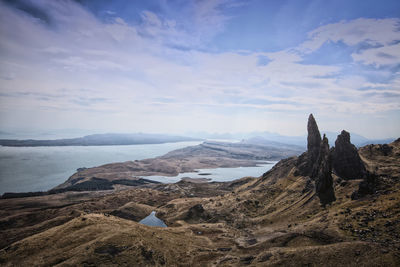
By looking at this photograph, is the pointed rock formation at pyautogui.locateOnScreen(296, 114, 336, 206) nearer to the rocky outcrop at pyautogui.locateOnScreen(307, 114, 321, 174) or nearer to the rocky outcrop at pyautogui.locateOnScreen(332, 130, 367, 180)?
the rocky outcrop at pyautogui.locateOnScreen(307, 114, 321, 174)

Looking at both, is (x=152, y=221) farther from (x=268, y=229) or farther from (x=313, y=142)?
(x=313, y=142)

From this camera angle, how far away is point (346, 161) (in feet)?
280

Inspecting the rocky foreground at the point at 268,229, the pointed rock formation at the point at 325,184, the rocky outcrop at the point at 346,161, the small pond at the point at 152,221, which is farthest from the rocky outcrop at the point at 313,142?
the small pond at the point at 152,221

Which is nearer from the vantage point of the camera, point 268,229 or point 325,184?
point 268,229

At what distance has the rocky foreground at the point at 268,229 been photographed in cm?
4394

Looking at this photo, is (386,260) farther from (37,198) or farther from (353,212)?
(37,198)

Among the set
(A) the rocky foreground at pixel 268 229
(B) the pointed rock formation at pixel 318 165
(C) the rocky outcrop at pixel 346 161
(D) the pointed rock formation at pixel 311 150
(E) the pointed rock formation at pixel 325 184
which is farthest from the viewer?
(D) the pointed rock formation at pixel 311 150

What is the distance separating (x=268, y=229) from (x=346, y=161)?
4437 cm

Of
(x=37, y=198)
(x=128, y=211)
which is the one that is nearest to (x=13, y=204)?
(x=37, y=198)

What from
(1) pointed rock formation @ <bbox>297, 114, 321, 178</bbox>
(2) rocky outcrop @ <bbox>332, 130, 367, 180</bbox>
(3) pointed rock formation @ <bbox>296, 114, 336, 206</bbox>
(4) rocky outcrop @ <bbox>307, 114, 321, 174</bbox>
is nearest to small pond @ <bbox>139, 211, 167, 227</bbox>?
(3) pointed rock formation @ <bbox>296, 114, 336, 206</bbox>

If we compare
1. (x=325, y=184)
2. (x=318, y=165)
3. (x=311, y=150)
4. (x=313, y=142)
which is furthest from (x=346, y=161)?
(x=325, y=184)

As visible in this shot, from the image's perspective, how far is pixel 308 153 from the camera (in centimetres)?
10394

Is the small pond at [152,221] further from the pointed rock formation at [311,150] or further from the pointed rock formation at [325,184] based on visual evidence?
the pointed rock formation at [311,150]

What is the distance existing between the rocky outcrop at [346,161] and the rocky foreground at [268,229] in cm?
32
